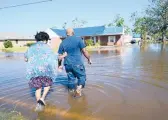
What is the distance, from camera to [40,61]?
6.23 metres

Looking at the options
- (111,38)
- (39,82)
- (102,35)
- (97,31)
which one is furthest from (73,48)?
(97,31)

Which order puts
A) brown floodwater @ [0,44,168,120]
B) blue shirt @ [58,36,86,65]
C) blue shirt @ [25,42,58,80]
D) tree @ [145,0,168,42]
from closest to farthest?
brown floodwater @ [0,44,168,120] < blue shirt @ [25,42,58,80] < blue shirt @ [58,36,86,65] < tree @ [145,0,168,42]

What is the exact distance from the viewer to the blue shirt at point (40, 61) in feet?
20.4

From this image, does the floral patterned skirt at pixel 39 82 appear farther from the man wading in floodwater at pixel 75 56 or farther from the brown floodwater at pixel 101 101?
the man wading in floodwater at pixel 75 56

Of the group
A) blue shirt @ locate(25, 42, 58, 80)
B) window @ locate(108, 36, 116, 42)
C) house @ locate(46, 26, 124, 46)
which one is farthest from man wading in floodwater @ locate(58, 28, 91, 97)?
window @ locate(108, 36, 116, 42)

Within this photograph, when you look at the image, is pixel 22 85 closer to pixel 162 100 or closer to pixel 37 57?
pixel 37 57

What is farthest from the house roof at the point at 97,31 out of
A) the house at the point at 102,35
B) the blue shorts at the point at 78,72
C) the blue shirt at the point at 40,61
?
the blue shirt at the point at 40,61

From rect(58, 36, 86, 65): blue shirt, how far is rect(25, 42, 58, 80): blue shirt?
2.93 feet

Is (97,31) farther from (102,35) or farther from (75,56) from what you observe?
(75,56)

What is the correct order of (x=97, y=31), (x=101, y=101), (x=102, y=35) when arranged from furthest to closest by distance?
(x=97, y=31), (x=102, y=35), (x=101, y=101)

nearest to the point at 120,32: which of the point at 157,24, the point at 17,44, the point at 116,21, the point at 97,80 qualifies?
the point at 157,24

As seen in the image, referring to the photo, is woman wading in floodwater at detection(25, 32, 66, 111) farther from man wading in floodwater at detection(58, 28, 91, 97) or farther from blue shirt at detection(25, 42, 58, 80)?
man wading in floodwater at detection(58, 28, 91, 97)

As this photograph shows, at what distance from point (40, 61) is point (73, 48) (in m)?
1.17

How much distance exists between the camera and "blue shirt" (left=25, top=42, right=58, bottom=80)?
6.21 m
